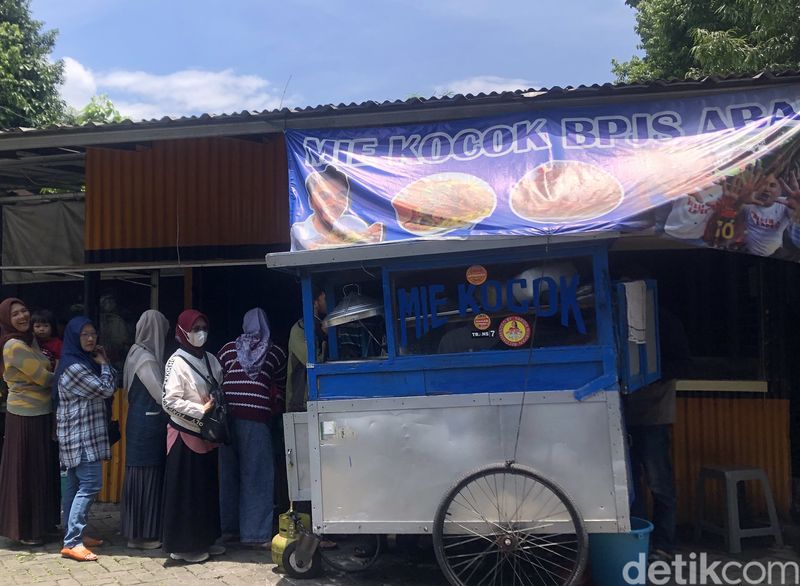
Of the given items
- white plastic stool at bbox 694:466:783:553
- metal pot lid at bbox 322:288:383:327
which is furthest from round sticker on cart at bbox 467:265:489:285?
white plastic stool at bbox 694:466:783:553

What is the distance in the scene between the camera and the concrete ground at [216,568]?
4.62 m

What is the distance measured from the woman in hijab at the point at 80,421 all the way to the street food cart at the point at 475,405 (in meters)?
1.79

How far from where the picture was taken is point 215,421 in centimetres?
491

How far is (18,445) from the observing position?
17.4 ft

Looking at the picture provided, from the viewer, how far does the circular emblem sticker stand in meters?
4.17

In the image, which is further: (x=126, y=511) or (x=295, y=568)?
(x=126, y=511)

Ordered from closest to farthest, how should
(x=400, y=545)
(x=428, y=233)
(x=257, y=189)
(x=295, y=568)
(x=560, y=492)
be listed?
1. (x=560, y=492)
2. (x=428, y=233)
3. (x=295, y=568)
4. (x=400, y=545)
5. (x=257, y=189)

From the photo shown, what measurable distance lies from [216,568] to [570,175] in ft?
11.4

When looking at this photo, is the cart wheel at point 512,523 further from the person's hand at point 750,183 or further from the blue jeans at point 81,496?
the blue jeans at point 81,496

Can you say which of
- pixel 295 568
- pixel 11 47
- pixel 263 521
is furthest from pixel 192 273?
pixel 11 47

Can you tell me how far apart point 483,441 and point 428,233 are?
124 cm

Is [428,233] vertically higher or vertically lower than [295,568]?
higher

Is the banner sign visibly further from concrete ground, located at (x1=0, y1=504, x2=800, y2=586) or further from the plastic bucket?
concrete ground, located at (x1=0, y1=504, x2=800, y2=586)

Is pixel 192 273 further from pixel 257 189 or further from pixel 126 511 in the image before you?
pixel 126 511
